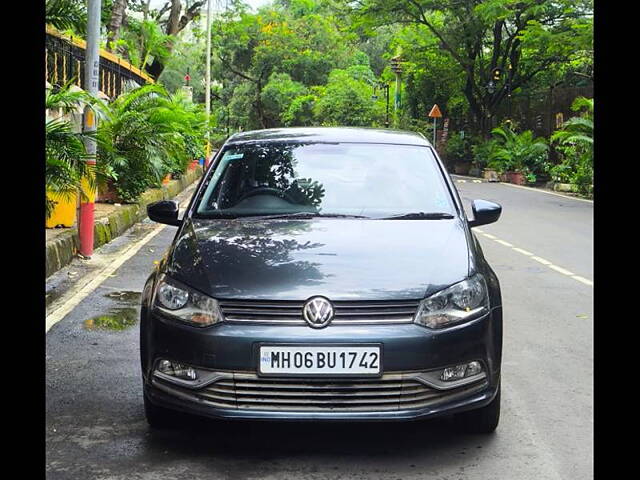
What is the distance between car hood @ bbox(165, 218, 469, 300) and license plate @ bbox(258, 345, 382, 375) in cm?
23

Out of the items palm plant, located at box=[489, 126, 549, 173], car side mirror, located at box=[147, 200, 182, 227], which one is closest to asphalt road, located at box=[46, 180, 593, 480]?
car side mirror, located at box=[147, 200, 182, 227]

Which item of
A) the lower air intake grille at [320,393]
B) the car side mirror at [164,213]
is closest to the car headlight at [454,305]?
the lower air intake grille at [320,393]

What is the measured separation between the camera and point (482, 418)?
181 inches

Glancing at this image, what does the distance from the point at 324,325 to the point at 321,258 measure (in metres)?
0.46

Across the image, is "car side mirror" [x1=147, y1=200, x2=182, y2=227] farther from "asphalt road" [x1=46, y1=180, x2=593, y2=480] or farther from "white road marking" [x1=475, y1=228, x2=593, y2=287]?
"white road marking" [x1=475, y1=228, x2=593, y2=287]

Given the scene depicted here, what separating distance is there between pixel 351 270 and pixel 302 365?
1.72 feet

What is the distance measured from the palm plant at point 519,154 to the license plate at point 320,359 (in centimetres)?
2754

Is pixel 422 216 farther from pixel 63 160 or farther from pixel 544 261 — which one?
pixel 544 261

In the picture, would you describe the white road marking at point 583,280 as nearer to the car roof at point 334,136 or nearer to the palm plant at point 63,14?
the car roof at point 334,136

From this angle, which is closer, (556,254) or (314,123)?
(556,254)

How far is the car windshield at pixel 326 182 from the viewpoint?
532 cm

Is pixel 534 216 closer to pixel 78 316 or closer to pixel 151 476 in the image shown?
pixel 78 316
